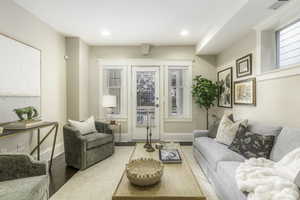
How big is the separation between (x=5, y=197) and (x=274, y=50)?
373cm

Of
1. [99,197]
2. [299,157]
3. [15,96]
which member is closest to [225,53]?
[299,157]

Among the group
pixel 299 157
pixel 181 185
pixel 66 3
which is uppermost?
pixel 66 3

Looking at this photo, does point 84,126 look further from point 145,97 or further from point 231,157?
point 231,157

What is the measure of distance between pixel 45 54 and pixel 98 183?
256 cm

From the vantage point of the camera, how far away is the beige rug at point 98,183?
2.19 m

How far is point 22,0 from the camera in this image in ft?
8.60

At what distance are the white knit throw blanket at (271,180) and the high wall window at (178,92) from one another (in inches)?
122

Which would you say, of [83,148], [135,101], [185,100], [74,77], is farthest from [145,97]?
[83,148]

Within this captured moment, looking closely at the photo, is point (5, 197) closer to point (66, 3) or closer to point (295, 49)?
point (66, 3)

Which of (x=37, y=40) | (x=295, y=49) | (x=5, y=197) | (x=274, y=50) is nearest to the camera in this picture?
(x=5, y=197)

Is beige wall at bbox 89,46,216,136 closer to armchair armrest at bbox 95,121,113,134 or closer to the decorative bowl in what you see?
armchair armrest at bbox 95,121,113,134

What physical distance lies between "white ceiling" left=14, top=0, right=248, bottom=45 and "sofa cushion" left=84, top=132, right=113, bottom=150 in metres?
2.13

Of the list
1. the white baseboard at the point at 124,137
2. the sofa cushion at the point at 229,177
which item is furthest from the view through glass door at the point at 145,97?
the sofa cushion at the point at 229,177

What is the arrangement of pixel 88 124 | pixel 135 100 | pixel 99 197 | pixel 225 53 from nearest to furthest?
1. pixel 99 197
2. pixel 88 124
3. pixel 225 53
4. pixel 135 100
